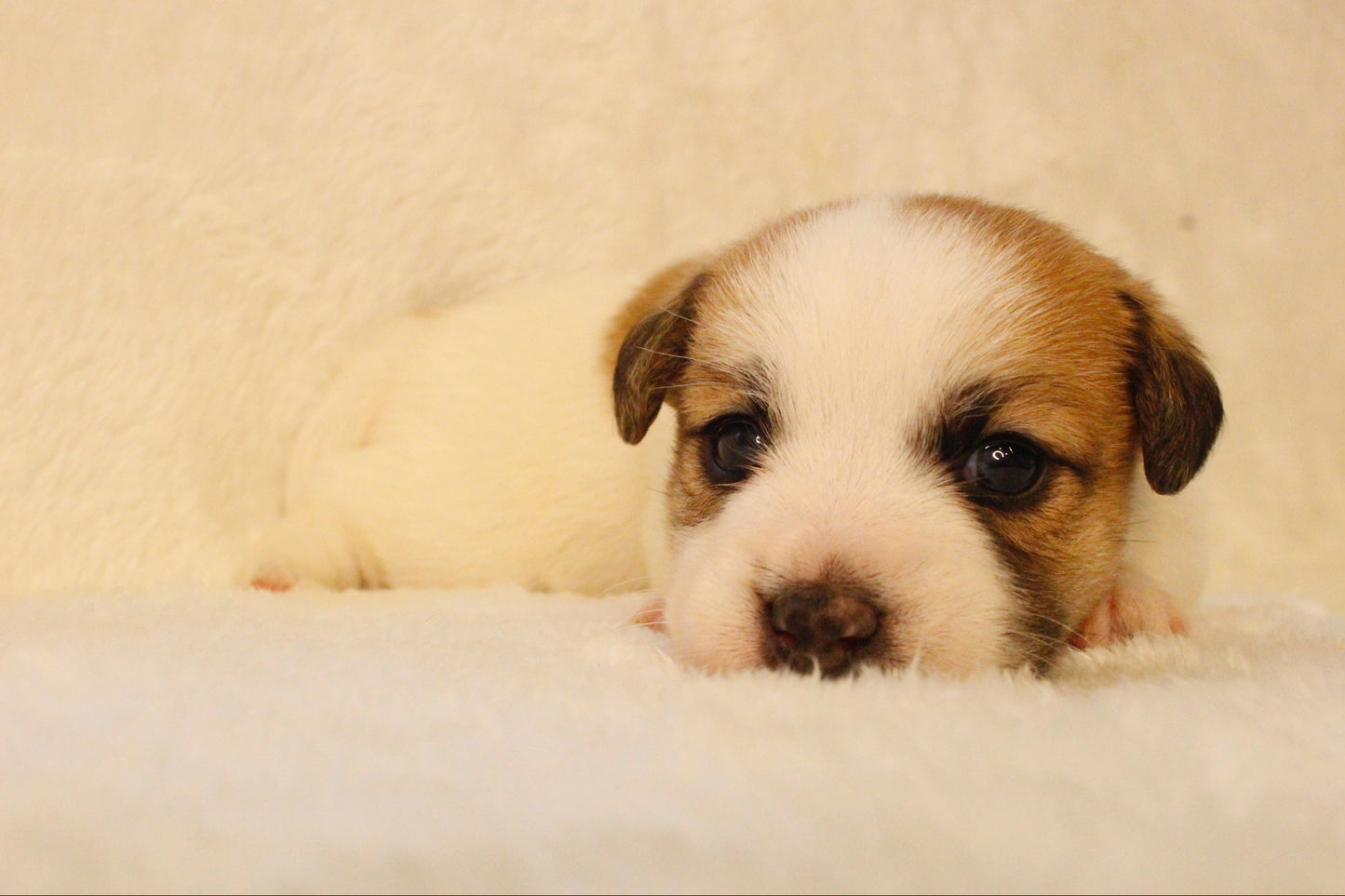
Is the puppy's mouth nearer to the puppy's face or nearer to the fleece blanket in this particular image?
the puppy's face

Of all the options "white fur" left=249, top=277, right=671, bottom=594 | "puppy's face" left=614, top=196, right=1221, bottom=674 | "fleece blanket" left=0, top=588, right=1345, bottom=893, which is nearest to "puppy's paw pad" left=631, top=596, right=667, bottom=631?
"puppy's face" left=614, top=196, right=1221, bottom=674

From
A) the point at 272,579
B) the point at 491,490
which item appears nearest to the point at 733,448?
the point at 491,490

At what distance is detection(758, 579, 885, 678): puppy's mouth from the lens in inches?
50.4

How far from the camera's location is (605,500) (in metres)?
2.36

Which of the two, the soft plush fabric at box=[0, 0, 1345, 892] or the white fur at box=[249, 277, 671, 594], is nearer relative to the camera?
the soft plush fabric at box=[0, 0, 1345, 892]

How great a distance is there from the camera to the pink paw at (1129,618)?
1.66 meters

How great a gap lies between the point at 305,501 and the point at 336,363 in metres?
0.43

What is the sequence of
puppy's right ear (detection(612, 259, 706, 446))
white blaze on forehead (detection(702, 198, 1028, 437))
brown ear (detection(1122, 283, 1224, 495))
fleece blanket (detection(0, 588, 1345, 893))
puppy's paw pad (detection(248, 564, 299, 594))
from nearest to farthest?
fleece blanket (detection(0, 588, 1345, 893)) → white blaze on forehead (detection(702, 198, 1028, 437)) → brown ear (detection(1122, 283, 1224, 495)) → puppy's right ear (detection(612, 259, 706, 446)) → puppy's paw pad (detection(248, 564, 299, 594))

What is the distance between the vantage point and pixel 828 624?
50.4 inches

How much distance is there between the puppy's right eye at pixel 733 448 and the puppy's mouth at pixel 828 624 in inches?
14.5

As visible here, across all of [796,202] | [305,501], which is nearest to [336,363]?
[305,501]

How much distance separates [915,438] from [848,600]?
326 millimetres

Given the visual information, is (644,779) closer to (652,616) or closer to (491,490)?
(652,616)

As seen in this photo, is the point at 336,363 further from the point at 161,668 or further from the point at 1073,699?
the point at 1073,699
